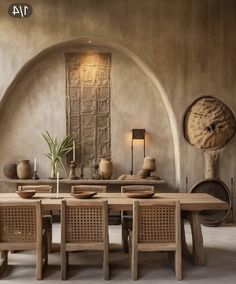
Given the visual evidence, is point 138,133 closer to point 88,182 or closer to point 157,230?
point 88,182

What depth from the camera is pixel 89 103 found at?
7777 mm

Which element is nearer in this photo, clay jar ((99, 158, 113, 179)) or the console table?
the console table

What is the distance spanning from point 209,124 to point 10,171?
3438 mm

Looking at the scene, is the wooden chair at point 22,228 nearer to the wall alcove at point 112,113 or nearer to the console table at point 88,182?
the console table at point 88,182

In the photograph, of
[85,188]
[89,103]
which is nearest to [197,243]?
[85,188]

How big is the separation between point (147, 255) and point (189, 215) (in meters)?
0.70

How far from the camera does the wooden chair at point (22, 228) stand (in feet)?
13.7

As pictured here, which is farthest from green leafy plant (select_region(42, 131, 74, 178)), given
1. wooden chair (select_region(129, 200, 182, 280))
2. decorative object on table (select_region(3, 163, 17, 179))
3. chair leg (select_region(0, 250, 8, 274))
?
wooden chair (select_region(129, 200, 182, 280))

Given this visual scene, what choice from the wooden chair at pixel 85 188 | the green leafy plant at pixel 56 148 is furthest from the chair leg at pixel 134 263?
the green leafy plant at pixel 56 148

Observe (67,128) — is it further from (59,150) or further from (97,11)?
(97,11)

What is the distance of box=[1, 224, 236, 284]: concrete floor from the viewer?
4.25 meters

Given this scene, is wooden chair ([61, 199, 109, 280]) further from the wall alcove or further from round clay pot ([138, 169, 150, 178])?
the wall alcove

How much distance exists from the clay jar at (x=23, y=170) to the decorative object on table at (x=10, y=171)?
7 centimetres

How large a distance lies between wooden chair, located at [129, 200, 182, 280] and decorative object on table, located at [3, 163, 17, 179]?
376cm
